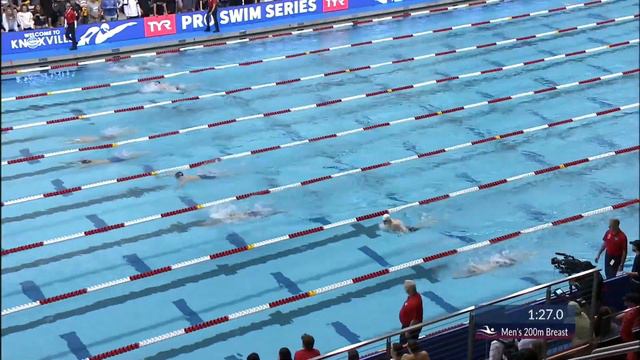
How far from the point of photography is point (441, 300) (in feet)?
31.1

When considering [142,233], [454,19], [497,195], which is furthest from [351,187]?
[454,19]

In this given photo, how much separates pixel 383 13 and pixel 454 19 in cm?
159

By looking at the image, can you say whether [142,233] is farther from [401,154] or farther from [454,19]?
[454,19]

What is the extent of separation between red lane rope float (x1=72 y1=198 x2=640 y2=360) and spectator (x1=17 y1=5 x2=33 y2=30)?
10.1 metres

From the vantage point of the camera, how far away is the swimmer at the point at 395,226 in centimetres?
1091

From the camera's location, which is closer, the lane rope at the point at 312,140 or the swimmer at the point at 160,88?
the lane rope at the point at 312,140

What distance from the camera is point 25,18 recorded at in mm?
17078

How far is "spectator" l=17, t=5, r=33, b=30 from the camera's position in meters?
17.0

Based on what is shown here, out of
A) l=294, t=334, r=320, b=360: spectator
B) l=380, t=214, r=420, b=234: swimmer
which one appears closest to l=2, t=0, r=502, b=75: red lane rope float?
l=380, t=214, r=420, b=234: swimmer

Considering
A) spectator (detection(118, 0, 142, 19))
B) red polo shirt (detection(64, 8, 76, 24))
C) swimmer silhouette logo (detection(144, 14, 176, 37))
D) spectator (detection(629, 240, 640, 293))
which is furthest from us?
spectator (detection(118, 0, 142, 19))

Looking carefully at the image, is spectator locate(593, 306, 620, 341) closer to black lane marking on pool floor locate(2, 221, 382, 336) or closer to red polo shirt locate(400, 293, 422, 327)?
red polo shirt locate(400, 293, 422, 327)

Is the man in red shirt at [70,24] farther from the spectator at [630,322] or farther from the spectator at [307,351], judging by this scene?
the spectator at [630,322]

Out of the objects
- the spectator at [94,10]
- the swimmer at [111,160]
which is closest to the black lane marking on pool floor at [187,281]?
the swimmer at [111,160]

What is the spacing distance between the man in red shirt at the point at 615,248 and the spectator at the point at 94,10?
40.0 ft
